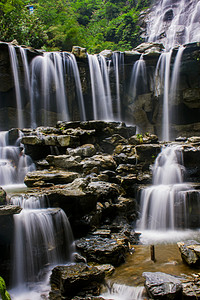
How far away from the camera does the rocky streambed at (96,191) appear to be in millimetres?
4766

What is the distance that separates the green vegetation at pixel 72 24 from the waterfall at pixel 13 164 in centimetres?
1243

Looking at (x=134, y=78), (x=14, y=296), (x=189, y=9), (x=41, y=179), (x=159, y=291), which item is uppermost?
(x=189, y=9)

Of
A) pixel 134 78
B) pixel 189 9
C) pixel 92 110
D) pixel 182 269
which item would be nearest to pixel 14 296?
pixel 182 269

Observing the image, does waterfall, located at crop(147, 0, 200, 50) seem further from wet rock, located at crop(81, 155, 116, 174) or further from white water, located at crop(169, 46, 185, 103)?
wet rock, located at crop(81, 155, 116, 174)

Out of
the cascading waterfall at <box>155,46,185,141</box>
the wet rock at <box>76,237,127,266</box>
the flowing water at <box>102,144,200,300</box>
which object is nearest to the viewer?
the flowing water at <box>102,144,200,300</box>

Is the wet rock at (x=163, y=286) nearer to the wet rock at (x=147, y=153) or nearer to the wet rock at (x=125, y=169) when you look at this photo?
the wet rock at (x=125, y=169)

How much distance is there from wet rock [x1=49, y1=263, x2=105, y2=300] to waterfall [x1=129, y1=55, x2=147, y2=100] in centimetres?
1737

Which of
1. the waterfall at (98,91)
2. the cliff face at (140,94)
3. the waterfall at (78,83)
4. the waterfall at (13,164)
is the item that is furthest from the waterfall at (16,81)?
the waterfall at (98,91)

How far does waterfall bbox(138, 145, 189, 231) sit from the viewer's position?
867cm

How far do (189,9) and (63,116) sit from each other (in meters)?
18.3

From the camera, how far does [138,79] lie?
20062 mm

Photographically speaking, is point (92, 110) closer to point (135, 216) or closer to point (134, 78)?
point (134, 78)

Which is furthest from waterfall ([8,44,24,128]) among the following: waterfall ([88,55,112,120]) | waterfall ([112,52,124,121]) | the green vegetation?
waterfall ([112,52,124,121])

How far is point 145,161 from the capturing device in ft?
38.5
